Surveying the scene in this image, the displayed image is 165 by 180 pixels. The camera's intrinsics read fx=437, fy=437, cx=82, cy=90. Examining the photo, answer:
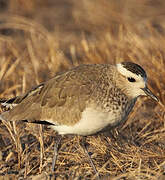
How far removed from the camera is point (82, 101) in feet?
13.3

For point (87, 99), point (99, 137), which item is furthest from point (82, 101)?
point (99, 137)

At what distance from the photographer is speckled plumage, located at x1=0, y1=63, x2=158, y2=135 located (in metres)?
3.94

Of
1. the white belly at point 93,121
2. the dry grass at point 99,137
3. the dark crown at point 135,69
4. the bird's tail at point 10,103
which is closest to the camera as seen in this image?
the white belly at point 93,121

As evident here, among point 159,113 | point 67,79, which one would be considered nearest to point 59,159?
point 67,79

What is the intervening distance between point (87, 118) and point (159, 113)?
6.52 ft

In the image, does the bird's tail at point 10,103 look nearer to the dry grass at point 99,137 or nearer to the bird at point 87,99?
the bird at point 87,99

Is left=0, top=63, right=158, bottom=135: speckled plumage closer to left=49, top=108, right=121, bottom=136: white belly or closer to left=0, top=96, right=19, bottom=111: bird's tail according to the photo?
left=49, top=108, right=121, bottom=136: white belly

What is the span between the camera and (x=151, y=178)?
12.7 feet

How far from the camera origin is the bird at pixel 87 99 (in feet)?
12.9

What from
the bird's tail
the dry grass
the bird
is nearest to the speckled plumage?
the bird

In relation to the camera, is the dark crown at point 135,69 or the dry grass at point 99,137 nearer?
the dark crown at point 135,69

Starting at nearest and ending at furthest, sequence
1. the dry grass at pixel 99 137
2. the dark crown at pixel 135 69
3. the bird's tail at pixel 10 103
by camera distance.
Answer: the dark crown at pixel 135 69, the dry grass at pixel 99 137, the bird's tail at pixel 10 103

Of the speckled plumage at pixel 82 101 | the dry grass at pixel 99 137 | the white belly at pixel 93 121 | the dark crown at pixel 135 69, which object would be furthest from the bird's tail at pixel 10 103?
the dark crown at pixel 135 69

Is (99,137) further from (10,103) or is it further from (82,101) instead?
(10,103)
